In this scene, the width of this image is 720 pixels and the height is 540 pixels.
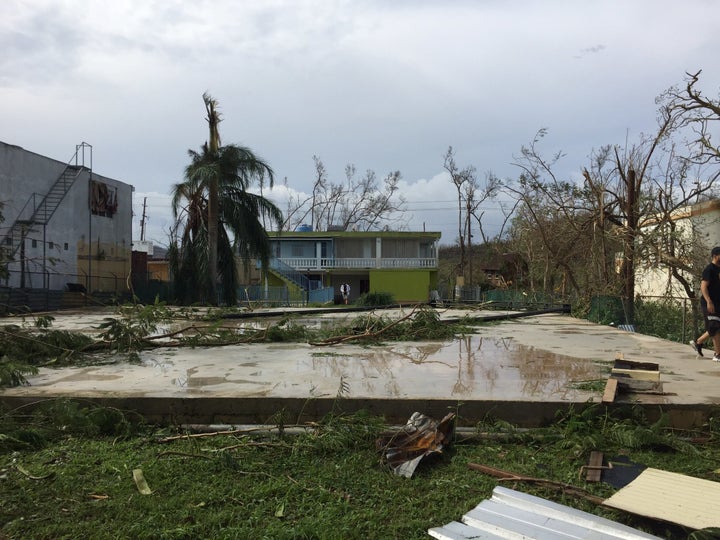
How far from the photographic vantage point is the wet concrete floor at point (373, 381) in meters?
4.85

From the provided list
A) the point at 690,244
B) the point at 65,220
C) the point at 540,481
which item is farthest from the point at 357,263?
the point at 540,481

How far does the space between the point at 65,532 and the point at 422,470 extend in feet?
6.97

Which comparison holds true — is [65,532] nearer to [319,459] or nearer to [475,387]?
[319,459]

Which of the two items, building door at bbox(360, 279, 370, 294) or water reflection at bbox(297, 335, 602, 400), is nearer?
water reflection at bbox(297, 335, 602, 400)

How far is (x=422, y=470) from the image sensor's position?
3.80m

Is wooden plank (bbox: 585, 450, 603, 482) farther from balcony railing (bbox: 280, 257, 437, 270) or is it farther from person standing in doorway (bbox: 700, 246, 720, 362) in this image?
balcony railing (bbox: 280, 257, 437, 270)

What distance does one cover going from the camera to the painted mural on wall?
3231 cm

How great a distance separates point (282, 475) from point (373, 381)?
2370mm

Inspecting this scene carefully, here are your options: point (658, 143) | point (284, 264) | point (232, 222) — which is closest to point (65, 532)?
point (658, 143)

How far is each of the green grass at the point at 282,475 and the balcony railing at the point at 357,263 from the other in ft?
123

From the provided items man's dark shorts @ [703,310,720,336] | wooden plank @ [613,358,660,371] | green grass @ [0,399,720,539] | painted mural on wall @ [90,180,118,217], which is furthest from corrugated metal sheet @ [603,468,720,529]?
painted mural on wall @ [90,180,118,217]

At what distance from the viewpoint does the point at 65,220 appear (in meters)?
29.6

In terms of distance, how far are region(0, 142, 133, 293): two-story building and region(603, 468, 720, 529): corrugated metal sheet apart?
80.3 ft

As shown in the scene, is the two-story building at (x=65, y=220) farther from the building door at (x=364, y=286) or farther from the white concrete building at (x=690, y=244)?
the white concrete building at (x=690, y=244)
